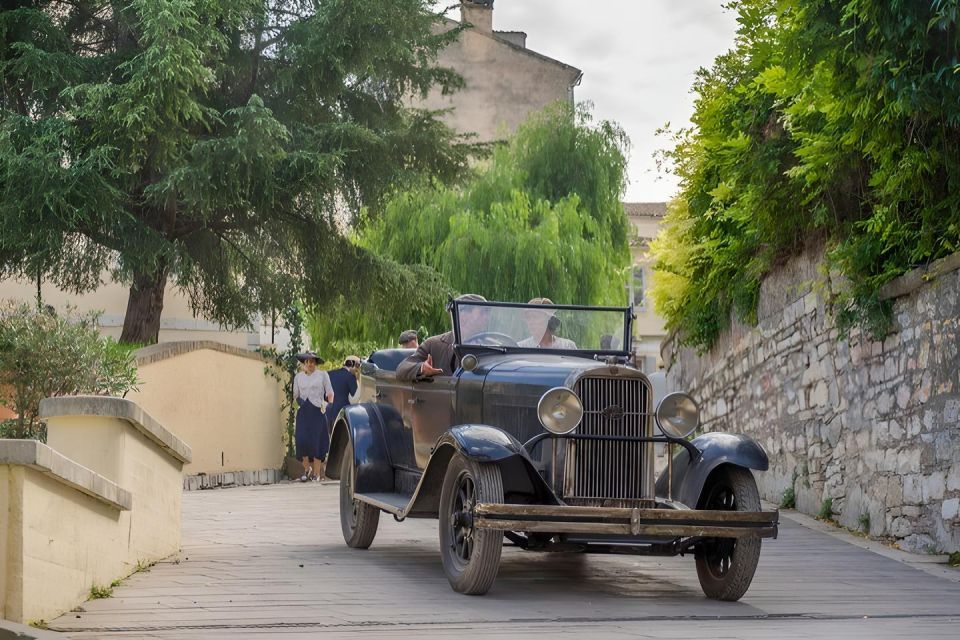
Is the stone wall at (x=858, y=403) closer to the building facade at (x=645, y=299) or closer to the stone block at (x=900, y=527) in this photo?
the stone block at (x=900, y=527)

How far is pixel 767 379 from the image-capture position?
1446cm

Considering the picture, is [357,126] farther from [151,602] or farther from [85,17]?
[151,602]

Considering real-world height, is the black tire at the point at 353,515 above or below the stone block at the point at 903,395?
below

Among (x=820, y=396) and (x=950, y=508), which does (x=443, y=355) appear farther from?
(x=820, y=396)

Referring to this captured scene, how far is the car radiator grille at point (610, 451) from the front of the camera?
26.3 feet

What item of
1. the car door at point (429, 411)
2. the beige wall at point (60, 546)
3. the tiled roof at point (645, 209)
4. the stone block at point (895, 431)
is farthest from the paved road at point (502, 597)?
the tiled roof at point (645, 209)

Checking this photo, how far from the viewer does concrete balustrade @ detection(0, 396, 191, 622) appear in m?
6.05

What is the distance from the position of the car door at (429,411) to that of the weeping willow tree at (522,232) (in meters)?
18.2

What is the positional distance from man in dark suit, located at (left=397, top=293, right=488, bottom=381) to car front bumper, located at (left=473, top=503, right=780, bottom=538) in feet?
7.04

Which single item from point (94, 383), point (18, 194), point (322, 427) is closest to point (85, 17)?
point (18, 194)

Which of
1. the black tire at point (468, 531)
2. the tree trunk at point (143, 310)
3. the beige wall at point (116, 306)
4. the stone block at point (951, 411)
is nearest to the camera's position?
the black tire at point (468, 531)

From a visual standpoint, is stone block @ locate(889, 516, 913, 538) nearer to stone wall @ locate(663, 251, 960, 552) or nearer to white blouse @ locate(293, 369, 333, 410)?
stone wall @ locate(663, 251, 960, 552)

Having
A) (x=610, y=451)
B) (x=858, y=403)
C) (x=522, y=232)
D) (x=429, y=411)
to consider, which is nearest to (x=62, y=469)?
(x=610, y=451)

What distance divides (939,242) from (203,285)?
1500cm
